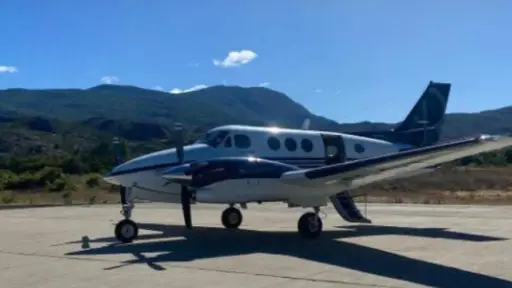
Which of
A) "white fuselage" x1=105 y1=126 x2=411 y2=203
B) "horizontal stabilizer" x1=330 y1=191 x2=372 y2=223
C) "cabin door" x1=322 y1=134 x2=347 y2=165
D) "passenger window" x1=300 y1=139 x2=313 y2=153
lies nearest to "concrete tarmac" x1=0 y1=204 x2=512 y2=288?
"horizontal stabilizer" x1=330 y1=191 x2=372 y2=223

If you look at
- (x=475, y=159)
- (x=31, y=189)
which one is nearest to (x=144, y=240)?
(x=31, y=189)

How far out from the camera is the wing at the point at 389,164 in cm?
1266

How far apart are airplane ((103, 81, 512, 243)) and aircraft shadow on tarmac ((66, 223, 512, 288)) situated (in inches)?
31.2

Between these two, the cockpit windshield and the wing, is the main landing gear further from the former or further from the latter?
the wing

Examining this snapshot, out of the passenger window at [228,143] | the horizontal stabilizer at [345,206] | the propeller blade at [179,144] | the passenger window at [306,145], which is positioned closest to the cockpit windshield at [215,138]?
the passenger window at [228,143]

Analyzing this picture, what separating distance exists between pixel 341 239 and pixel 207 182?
12.5ft

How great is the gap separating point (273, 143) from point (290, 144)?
0.58m

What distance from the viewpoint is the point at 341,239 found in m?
16.4

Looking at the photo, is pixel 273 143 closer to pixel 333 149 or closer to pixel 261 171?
pixel 333 149

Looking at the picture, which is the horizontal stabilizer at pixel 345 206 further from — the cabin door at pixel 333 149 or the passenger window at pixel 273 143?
the passenger window at pixel 273 143

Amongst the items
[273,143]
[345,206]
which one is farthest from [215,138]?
[345,206]

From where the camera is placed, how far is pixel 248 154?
59.3 ft

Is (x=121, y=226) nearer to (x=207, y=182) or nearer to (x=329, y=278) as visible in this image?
(x=207, y=182)

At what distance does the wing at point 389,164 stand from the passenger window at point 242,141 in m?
2.33
